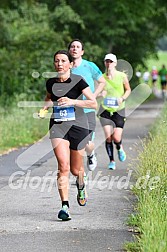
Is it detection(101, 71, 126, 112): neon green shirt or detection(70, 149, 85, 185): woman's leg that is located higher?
detection(101, 71, 126, 112): neon green shirt

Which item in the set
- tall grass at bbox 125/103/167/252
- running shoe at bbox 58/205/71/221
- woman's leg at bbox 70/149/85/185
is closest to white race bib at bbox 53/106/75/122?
woman's leg at bbox 70/149/85/185

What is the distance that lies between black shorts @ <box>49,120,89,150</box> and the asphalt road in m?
0.77

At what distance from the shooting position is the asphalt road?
25.7ft

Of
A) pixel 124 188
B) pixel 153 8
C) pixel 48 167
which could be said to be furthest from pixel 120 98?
pixel 153 8

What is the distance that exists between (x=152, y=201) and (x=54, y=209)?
6.30 feet

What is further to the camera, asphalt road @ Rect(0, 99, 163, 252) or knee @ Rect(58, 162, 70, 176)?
knee @ Rect(58, 162, 70, 176)

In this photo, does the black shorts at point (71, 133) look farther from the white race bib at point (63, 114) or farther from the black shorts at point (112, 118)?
the black shorts at point (112, 118)

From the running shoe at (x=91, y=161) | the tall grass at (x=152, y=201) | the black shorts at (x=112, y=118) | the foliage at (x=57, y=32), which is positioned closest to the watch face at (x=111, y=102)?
the black shorts at (x=112, y=118)

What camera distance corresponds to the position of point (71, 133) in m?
9.33

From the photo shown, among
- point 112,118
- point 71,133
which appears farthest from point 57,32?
point 71,133

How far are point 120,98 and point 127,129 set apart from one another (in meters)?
10.3

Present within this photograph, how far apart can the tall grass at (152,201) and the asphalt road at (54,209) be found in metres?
0.25

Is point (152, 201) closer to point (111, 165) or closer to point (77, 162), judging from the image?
point (77, 162)

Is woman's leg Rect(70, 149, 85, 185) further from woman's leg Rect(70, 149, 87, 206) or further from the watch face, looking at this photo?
the watch face
